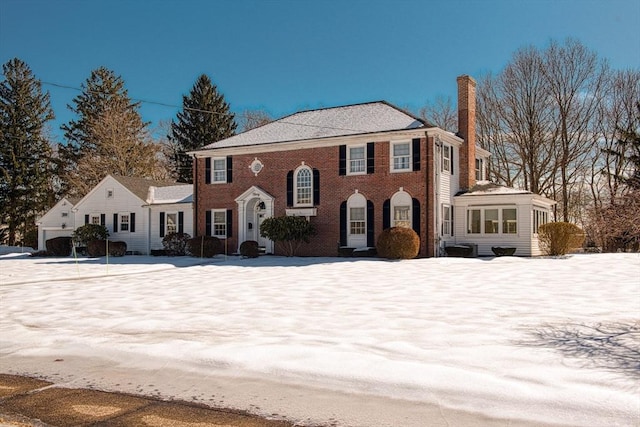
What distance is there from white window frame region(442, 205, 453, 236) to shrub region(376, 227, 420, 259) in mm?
2155

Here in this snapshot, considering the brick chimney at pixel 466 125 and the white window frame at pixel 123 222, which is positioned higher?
the brick chimney at pixel 466 125

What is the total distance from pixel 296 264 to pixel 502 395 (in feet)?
58.0

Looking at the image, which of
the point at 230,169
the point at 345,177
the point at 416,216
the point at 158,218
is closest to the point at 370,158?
the point at 345,177

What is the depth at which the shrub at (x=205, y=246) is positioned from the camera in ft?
94.7

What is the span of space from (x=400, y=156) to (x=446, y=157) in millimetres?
2414

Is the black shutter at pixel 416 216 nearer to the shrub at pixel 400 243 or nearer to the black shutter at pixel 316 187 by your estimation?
the shrub at pixel 400 243

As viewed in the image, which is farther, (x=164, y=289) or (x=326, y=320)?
(x=164, y=289)

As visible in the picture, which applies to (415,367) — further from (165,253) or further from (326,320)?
(165,253)

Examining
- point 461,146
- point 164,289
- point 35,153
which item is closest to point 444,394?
point 164,289

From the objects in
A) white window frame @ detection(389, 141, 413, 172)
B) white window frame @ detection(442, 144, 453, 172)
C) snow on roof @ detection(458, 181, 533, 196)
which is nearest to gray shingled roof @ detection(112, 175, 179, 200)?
white window frame @ detection(389, 141, 413, 172)

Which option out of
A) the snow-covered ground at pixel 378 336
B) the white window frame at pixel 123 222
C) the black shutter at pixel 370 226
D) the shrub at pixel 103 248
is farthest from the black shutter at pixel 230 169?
the snow-covered ground at pixel 378 336

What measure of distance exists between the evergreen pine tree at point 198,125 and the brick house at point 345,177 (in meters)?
20.8

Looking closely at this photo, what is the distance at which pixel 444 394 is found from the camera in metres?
5.79

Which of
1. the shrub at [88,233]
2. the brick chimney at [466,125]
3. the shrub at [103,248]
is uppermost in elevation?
the brick chimney at [466,125]
